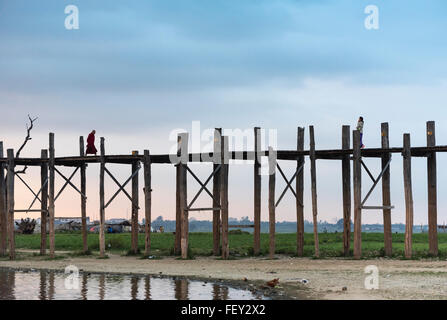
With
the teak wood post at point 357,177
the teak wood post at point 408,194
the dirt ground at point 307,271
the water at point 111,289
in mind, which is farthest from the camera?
the teak wood post at point 357,177

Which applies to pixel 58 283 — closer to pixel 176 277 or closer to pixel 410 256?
pixel 176 277

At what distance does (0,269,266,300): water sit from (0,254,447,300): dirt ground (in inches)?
50.2

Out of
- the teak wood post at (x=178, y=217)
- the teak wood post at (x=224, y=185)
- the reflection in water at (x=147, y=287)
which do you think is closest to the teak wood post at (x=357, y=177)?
the teak wood post at (x=224, y=185)

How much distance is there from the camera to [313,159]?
91.4 ft

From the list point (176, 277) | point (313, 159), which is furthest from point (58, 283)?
point (313, 159)

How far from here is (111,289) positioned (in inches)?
845

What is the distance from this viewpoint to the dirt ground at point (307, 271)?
18859mm

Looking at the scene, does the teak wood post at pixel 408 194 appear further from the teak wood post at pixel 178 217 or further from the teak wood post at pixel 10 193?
the teak wood post at pixel 10 193

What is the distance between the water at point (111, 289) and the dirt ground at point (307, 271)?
1.28m

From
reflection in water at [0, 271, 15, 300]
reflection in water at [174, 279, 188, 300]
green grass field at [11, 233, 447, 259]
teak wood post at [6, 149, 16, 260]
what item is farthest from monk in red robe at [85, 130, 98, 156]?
reflection in water at [174, 279, 188, 300]

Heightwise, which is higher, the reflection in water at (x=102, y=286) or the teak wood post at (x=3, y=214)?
the teak wood post at (x=3, y=214)

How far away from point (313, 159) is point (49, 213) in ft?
40.1
